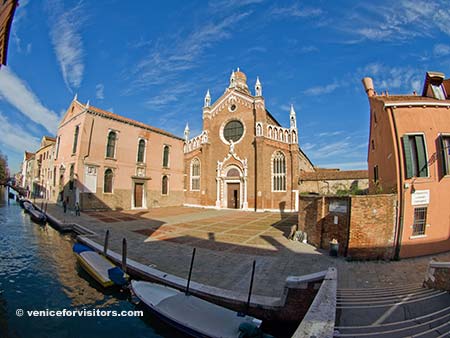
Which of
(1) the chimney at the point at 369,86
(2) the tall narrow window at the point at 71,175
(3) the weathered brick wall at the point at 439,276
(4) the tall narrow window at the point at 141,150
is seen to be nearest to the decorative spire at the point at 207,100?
(4) the tall narrow window at the point at 141,150

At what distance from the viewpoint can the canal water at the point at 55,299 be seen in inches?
182

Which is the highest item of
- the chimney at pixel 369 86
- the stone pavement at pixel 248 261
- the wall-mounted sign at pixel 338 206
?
the chimney at pixel 369 86

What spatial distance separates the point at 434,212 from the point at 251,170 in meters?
16.7

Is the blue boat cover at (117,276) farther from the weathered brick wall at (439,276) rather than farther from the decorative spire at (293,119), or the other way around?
the decorative spire at (293,119)

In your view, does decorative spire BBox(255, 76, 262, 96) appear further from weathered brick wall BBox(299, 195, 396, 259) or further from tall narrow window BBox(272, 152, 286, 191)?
weathered brick wall BBox(299, 195, 396, 259)

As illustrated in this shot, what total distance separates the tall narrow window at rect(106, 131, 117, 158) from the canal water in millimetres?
13004

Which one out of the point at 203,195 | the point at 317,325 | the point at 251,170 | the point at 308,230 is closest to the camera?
the point at 317,325

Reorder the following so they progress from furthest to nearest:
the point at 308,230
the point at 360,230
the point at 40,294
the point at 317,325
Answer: the point at 308,230
the point at 360,230
the point at 40,294
the point at 317,325

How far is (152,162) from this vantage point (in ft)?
83.8

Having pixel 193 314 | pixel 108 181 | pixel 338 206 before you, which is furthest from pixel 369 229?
pixel 108 181

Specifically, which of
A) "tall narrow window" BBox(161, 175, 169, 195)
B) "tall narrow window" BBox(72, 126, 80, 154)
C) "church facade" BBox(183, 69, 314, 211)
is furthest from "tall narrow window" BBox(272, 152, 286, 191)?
"tall narrow window" BBox(72, 126, 80, 154)

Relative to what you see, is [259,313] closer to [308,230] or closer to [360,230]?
[360,230]

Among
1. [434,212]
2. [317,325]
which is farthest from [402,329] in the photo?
[434,212]

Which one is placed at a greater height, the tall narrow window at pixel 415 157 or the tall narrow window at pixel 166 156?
the tall narrow window at pixel 166 156
